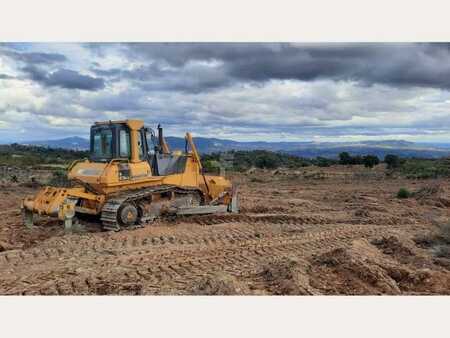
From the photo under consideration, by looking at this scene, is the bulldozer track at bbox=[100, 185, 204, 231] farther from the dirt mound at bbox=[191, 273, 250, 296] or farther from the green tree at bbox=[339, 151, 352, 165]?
the green tree at bbox=[339, 151, 352, 165]

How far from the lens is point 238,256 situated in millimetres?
7562

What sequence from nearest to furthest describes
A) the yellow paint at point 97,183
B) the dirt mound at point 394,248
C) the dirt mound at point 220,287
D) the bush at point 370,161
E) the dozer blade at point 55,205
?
the dirt mound at point 220,287 → the dirt mound at point 394,248 → the dozer blade at point 55,205 → the yellow paint at point 97,183 → the bush at point 370,161

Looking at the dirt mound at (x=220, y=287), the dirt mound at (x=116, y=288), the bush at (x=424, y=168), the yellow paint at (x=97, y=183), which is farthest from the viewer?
the bush at (x=424, y=168)

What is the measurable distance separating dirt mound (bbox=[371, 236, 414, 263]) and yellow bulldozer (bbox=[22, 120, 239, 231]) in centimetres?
434

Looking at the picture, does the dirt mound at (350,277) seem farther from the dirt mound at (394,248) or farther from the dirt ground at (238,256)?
the dirt mound at (394,248)

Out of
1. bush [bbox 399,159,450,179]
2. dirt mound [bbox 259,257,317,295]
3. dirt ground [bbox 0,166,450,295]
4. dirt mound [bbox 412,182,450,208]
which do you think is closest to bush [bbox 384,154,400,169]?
bush [bbox 399,159,450,179]

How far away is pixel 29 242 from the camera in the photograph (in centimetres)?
898

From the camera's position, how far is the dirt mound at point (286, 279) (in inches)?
220

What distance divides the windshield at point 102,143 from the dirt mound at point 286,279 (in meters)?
4.68

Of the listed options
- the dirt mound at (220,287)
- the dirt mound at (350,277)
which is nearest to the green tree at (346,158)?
the dirt mound at (350,277)

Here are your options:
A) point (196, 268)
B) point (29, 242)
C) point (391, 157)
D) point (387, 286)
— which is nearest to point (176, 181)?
point (29, 242)

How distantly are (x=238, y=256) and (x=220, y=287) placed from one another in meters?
2.10

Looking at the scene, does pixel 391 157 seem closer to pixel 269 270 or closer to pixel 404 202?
pixel 404 202

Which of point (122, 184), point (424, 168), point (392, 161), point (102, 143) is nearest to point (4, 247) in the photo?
point (122, 184)
